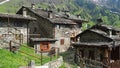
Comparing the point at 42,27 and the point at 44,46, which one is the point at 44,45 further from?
the point at 42,27

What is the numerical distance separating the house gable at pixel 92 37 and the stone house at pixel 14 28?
8.73 metres

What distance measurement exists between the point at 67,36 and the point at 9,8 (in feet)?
511

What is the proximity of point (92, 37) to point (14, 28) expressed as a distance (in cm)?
1146

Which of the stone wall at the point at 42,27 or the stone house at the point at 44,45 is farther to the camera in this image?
the stone wall at the point at 42,27

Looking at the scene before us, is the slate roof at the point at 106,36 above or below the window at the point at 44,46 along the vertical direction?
above

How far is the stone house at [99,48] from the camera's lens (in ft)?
108

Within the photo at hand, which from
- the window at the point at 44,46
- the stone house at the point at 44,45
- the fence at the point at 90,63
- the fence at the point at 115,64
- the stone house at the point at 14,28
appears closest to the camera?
the fence at the point at 115,64

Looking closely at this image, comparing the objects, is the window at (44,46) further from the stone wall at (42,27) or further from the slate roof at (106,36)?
the slate roof at (106,36)

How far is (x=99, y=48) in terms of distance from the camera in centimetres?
3428

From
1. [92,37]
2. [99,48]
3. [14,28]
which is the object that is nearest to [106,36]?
[99,48]

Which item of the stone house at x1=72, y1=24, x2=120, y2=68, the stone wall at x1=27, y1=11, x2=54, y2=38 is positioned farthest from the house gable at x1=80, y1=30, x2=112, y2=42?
the stone wall at x1=27, y1=11, x2=54, y2=38

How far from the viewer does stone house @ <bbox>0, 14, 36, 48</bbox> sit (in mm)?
33812

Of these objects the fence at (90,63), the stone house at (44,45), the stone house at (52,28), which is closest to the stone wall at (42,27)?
the stone house at (52,28)

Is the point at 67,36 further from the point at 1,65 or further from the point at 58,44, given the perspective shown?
the point at 1,65
